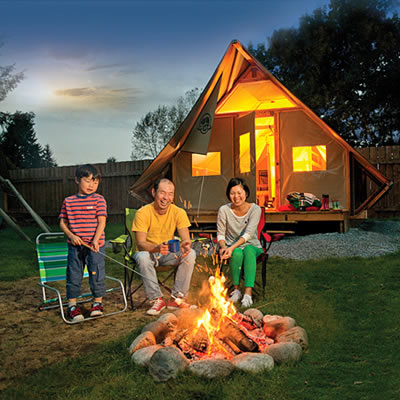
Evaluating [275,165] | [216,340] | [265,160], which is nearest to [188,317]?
[216,340]

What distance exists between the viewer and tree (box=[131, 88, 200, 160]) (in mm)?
20141

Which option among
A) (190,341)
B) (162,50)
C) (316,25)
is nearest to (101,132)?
(162,50)

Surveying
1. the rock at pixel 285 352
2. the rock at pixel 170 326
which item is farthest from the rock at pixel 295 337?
the rock at pixel 170 326

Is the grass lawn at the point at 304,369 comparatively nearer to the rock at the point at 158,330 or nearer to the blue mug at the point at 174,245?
the rock at the point at 158,330

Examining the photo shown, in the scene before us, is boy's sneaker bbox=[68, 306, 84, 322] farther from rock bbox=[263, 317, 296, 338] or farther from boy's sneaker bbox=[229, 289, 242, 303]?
rock bbox=[263, 317, 296, 338]

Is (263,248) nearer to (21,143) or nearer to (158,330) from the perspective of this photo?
(158,330)

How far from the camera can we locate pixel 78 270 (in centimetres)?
325

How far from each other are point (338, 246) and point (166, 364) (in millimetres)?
4452

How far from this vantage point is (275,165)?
8.00 metres

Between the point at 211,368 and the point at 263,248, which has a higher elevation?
the point at 263,248

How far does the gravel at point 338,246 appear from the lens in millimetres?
5578

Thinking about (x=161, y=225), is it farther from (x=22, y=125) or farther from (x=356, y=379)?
(x=22, y=125)

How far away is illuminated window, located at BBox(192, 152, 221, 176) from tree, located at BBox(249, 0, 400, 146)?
875 centimetres

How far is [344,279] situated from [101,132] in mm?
10439
